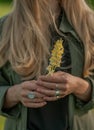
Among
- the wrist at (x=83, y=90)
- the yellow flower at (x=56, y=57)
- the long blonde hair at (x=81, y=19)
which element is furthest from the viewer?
the long blonde hair at (x=81, y=19)

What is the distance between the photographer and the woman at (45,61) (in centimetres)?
339

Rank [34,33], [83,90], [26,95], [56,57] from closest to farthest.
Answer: [56,57] < [26,95] < [83,90] < [34,33]

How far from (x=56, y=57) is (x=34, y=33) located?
14.3 inches

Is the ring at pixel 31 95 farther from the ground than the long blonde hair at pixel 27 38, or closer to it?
closer to it

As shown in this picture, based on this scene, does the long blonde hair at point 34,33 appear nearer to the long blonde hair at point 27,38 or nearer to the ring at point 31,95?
the long blonde hair at point 27,38

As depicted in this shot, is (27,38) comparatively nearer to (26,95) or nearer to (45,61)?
(45,61)

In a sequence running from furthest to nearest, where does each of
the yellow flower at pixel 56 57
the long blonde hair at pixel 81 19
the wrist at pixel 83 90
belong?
the long blonde hair at pixel 81 19
the wrist at pixel 83 90
the yellow flower at pixel 56 57

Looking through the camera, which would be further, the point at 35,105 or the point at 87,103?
the point at 87,103

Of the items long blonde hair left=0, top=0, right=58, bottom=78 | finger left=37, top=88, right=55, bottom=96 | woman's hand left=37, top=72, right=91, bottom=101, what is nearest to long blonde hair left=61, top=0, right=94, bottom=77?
long blonde hair left=0, top=0, right=58, bottom=78

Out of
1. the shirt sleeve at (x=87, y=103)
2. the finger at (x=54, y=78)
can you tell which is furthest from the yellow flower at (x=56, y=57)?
the shirt sleeve at (x=87, y=103)

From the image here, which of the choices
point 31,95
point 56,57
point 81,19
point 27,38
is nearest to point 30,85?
point 31,95

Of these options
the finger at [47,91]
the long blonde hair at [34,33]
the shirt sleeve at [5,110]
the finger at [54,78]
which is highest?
the long blonde hair at [34,33]

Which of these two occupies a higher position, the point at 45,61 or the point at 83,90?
the point at 45,61

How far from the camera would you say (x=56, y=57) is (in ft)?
10.4
